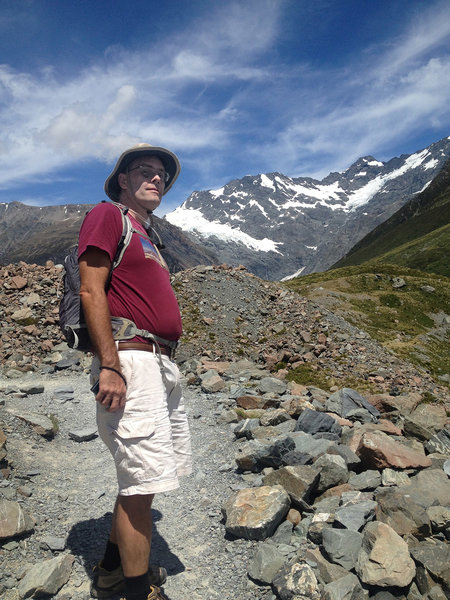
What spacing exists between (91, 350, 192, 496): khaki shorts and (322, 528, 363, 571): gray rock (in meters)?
2.72

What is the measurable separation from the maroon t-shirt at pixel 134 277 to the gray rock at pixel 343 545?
357cm

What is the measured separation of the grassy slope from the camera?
26.7m

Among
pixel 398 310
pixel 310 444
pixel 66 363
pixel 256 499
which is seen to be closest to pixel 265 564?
pixel 256 499

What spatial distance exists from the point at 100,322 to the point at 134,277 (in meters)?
0.63

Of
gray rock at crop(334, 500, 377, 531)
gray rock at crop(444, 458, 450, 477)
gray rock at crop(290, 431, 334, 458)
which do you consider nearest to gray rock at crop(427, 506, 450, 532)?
gray rock at crop(334, 500, 377, 531)

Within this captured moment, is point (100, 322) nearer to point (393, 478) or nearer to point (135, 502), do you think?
point (135, 502)

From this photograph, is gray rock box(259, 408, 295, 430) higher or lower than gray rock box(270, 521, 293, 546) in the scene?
higher

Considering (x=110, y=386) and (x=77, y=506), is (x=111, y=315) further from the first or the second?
(x=77, y=506)

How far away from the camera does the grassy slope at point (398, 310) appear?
87.7ft

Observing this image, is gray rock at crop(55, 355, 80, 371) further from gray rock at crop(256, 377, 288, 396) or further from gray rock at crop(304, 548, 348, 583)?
gray rock at crop(304, 548, 348, 583)

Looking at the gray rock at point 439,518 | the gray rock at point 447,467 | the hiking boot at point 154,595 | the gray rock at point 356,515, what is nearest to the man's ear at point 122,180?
the hiking boot at point 154,595

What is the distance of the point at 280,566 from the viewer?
517 centimetres

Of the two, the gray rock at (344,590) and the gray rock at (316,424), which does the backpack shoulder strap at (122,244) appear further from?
the gray rock at (316,424)

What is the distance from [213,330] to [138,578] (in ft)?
61.7
